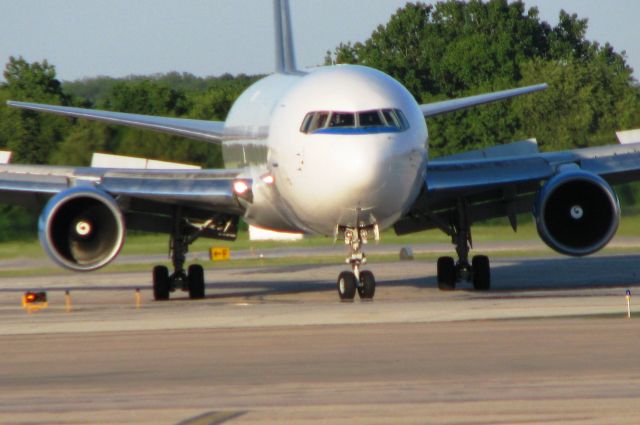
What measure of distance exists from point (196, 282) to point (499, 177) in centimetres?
544

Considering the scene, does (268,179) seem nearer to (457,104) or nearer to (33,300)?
(457,104)

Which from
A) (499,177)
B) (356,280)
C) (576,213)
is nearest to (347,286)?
(356,280)

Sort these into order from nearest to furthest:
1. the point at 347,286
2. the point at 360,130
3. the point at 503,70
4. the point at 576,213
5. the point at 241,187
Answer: the point at 360,130, the point at 347,286, the point at 576,213, the point at 241,187, the point at 503,70

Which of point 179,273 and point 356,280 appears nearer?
point 356,280

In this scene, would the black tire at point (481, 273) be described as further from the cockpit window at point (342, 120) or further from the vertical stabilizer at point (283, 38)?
the cockpit window at point (342, 120)

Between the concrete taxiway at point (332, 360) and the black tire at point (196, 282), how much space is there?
1569 mm

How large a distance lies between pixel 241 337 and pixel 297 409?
5.50 m

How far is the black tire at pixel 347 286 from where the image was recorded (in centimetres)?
2114

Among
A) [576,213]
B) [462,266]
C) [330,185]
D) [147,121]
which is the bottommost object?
[462,266]

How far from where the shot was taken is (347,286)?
2114 centimetres

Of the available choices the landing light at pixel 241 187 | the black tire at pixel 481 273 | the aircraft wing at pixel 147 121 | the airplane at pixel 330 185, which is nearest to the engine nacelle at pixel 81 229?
the airplane at pixel 330 185

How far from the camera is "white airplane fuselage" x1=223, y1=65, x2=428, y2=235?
20.1 m

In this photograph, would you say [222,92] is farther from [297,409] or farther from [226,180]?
[297,409]

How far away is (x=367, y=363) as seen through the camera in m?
13.6
